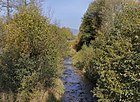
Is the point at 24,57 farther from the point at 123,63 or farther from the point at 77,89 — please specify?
the point at 77,89

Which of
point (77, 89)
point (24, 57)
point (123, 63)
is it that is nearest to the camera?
point (123, 63)

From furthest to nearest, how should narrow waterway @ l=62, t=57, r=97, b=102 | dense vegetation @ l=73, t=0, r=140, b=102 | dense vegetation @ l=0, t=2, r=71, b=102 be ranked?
1. narrow waterway @ l=62, t=57, r=97, b=102
2. dense vegetation @ l=0, t=2, r=71, b=102
3. dense vegetation @ l=73, t=0, r=140, b=102

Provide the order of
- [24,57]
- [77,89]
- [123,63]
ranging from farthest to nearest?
1. [77,89]
2. [24,57]
3. [123,63]

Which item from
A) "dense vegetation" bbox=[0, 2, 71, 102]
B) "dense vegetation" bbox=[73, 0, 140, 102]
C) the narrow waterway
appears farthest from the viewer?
the narrow waterway

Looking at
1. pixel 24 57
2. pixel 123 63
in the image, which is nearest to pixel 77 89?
pixel 24 57

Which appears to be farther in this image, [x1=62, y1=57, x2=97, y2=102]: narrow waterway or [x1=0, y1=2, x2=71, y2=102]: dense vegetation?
[x1=62, y1=57, x2=97, y2=102]: narrow waterway

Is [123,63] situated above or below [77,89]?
above

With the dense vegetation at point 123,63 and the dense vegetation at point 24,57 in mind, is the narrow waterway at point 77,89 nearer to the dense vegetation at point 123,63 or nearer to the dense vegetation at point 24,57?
the dense vegetation at point 24,57

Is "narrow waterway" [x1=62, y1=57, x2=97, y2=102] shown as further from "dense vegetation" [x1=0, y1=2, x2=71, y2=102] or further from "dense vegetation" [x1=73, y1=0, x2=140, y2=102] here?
"dense vegetation" [x1=73, y1=0, x2=140, y2=102]

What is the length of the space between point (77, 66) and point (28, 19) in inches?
738

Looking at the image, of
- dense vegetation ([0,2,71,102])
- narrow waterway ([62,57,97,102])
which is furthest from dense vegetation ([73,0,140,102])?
narrow waterway ([62,57,97,102])

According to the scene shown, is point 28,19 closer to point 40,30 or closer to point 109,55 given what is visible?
point 40,30

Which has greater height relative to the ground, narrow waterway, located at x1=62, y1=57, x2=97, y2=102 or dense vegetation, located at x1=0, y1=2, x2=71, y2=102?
dense vegetation, located at x1=0, y1=2, x2=71, y2=102

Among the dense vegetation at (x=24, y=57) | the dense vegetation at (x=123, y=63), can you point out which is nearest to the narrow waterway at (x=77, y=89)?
the dense vegetation at (x=24, y=57)
